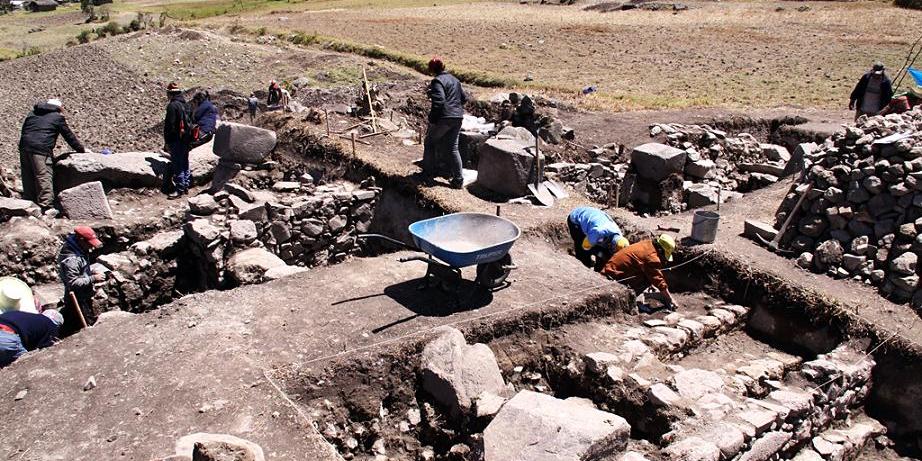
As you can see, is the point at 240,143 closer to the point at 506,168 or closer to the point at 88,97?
the point at 506,168

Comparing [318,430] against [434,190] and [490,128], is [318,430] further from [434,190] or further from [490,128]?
[490,128]

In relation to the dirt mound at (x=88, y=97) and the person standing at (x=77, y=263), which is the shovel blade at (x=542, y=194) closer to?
the person standing at (x=77, y=263)

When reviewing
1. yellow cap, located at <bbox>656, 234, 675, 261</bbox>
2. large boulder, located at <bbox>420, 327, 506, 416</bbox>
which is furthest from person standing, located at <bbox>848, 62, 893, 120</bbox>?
large boulder, located at <bbox>420, 327, 506, 416</bbox>

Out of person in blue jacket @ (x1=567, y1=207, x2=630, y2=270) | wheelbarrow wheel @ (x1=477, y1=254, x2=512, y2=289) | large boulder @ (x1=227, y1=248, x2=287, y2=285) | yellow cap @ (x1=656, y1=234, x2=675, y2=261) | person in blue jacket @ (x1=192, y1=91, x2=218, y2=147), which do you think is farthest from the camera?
person in blue jacket @ (x1=192, y1=91, x2=218, y2=147)

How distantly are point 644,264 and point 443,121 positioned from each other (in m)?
3.86

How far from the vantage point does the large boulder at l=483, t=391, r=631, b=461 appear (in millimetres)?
4672

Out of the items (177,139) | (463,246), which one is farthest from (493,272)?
(177,139)

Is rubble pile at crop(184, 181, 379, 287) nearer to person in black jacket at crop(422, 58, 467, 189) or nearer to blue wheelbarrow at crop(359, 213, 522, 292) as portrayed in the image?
person in black jacket at crop(422, 58, 467, 189)

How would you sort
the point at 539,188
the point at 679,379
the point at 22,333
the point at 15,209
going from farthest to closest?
the point at 539,188
the point at 15,209
the point at 679,379
the point at 22,333

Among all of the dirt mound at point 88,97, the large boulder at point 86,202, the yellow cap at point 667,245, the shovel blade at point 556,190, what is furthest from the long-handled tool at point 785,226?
the dirt mound at point 88,97

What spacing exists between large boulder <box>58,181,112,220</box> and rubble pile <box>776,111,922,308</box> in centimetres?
981

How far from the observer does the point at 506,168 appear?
10.3m

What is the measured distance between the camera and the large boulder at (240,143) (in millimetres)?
11391

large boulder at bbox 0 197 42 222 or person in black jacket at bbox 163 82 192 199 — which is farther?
person in black jacket at bbox 163 82 192 199
